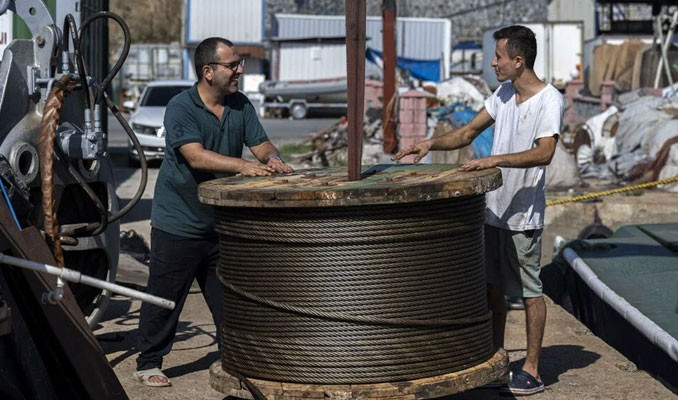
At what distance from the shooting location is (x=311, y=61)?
41969 millimetres

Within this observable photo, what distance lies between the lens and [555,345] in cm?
706

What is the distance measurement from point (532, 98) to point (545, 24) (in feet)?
109

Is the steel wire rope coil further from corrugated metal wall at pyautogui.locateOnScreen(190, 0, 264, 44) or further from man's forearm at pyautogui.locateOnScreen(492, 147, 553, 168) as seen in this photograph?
corrugated metal wall at pyautogui.locateOnScreen(190, 0, 264, 44)

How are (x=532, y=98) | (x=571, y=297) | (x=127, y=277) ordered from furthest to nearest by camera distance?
(x=571, y=297), (x=127, y=277), (x=532, y=98)

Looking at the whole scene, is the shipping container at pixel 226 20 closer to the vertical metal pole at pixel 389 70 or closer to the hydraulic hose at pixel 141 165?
the vertical metal pole at pixel 389 70

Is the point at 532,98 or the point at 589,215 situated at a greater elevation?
the point at 532,98

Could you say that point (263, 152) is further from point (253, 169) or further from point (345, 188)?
point (345, 188)

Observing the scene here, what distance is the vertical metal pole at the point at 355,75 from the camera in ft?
16.6

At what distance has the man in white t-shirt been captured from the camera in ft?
18.7

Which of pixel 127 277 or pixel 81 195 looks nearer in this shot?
pixel 81 195

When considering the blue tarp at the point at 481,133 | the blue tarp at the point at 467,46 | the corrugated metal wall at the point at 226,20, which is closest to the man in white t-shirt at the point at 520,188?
the blue tarp at the point at 481,133

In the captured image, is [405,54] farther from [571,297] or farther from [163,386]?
[163,386]

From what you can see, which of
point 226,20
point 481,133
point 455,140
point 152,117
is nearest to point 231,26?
point 226,20

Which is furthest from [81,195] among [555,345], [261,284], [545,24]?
[545,24]
